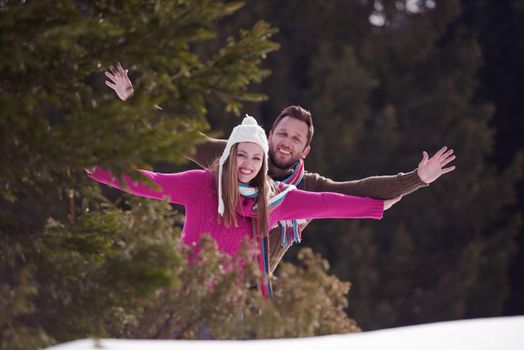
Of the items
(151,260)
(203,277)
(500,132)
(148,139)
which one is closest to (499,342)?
(203,277)

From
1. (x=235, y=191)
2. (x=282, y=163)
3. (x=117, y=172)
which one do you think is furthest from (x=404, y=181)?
(x=117, y=172)

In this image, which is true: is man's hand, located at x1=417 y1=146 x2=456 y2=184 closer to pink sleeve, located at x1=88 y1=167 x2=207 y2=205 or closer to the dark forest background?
the dark forest background

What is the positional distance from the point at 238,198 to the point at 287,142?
3.60ft

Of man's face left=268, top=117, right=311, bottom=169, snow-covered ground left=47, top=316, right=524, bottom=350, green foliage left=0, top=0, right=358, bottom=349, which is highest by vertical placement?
man's face left=268, top=117, right=311, bottom=169

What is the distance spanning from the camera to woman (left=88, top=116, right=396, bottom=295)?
4820 mm

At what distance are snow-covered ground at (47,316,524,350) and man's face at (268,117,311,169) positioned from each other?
181 cm

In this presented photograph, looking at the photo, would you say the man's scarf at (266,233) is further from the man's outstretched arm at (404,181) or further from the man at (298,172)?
the man's outstretched arm at (404,181)

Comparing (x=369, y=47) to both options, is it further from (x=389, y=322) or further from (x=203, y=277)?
(x=203, y=277)

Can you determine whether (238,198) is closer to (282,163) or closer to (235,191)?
(235,191)

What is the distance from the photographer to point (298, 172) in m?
5.75

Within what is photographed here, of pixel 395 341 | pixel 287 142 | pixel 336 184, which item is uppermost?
pixel 287 142

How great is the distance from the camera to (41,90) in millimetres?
3873

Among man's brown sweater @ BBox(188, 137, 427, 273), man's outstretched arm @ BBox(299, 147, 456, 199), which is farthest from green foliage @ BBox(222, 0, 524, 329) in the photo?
man's outstretched arm @ BBox(299, 147, 456, 199)

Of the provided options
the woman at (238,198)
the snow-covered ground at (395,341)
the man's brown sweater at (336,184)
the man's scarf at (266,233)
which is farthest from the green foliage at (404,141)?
the snow-covered ground at (395,341)
